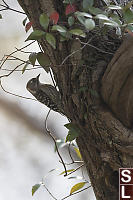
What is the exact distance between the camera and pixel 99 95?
1.22 meters

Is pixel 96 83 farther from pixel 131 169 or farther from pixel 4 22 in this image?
pixel 4 22

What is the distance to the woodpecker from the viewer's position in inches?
52.8

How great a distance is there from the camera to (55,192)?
9.90 ft

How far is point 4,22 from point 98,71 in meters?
1.98

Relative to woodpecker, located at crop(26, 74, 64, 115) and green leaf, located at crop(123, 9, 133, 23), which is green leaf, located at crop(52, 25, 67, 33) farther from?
woodpecker, located at crop(26, 74, 64, 115)

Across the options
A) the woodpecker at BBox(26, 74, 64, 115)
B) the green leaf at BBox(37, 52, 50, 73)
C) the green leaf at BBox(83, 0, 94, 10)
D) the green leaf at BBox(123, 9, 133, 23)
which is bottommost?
the woodpecker at BBox(26, 74, 64, 115)

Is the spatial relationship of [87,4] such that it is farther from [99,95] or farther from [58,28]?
[99,95]

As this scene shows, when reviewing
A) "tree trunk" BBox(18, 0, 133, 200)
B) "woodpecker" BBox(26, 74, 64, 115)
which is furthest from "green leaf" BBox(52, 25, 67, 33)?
"woodpecker" BBox(26, 74, 64, 115)

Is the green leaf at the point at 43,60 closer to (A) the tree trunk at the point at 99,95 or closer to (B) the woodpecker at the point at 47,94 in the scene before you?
(A) the tree trunk at the point at 99,95

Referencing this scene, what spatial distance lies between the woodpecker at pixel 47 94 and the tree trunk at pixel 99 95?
50 millimetres

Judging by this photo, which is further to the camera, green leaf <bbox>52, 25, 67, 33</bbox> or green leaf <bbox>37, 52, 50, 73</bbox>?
green leaf <bbox>37, 52, 50, 73</bbox>

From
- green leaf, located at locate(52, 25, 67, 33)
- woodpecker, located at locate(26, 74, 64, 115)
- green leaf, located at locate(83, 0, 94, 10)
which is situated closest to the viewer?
green leaf, located at locate(52, 25, 67, 33)

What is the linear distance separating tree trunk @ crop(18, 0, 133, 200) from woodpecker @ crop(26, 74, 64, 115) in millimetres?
50

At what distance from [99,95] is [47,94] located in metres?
0.21
